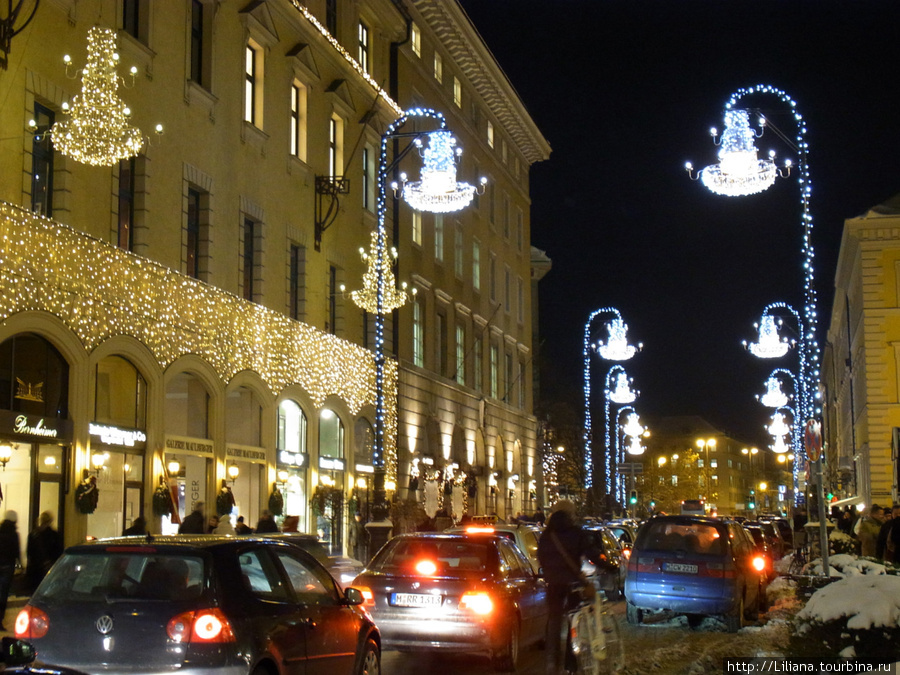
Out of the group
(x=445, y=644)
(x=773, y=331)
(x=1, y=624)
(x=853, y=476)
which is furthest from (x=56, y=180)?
(x=853, y=476)

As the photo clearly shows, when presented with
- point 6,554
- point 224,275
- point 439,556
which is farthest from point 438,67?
point 439,556

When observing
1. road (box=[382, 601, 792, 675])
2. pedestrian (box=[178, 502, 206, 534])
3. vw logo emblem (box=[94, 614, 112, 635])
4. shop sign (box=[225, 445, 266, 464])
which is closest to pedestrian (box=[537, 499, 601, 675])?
road (box=[382, 601, 792, 675])

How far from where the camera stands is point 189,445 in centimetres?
2683

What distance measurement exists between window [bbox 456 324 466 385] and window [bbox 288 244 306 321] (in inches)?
639

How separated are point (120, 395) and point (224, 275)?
529cm

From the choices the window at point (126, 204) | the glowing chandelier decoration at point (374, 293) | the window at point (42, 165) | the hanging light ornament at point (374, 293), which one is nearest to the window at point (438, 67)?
the glowing chandelier decoration at point (374, 293)

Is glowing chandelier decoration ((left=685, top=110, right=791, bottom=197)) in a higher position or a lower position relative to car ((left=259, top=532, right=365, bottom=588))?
higher

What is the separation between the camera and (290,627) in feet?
30.8

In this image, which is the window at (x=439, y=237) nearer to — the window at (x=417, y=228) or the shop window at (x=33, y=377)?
the window at (x=417, y=228)

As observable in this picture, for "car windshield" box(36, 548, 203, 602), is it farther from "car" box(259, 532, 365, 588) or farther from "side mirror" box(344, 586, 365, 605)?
"car" box(259, 532, 365, 588)

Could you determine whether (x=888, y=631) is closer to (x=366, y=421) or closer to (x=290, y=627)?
(x=290, y=627)

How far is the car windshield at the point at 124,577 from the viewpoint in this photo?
28.9ft

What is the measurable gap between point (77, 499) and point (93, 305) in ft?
12.0

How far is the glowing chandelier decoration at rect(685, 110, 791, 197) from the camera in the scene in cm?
2206
